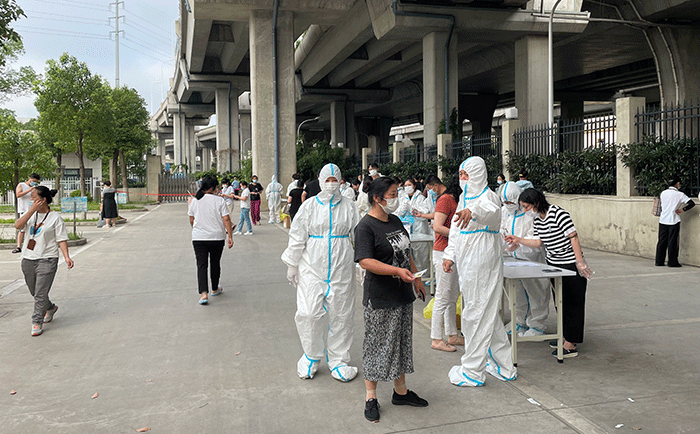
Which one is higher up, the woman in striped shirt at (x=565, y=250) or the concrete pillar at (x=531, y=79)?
the concrete pillar at (x=531, y=79)

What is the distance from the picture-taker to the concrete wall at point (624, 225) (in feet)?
36.7

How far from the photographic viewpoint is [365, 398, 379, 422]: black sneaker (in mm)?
4328

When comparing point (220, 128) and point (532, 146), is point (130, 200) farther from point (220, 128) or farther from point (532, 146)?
point (532, 146)

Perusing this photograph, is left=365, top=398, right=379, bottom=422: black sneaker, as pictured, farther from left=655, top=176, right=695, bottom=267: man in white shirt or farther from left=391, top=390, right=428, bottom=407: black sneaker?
left=655, top=176, right=695, bottom=267: man in white shirt

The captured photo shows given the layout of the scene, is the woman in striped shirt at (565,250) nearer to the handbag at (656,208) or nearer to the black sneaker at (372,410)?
the black sneaker at (372,410)

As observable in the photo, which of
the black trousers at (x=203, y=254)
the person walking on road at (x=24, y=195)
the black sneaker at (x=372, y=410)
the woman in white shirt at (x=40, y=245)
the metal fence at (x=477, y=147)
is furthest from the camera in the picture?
the metal fence at (x=477, y=147)

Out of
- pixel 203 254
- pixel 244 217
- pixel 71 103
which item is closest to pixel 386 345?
pixel 203 254

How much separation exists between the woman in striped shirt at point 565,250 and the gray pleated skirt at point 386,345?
1.98 meters

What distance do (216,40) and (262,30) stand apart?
900cm

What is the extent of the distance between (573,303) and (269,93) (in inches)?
939

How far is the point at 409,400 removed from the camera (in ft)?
15.1

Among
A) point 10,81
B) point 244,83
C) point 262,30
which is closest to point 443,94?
point 262,30

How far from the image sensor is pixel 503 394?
190 inches

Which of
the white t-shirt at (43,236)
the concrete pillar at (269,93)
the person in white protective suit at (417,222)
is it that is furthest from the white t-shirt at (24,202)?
the concrete pillar at (269,93)
